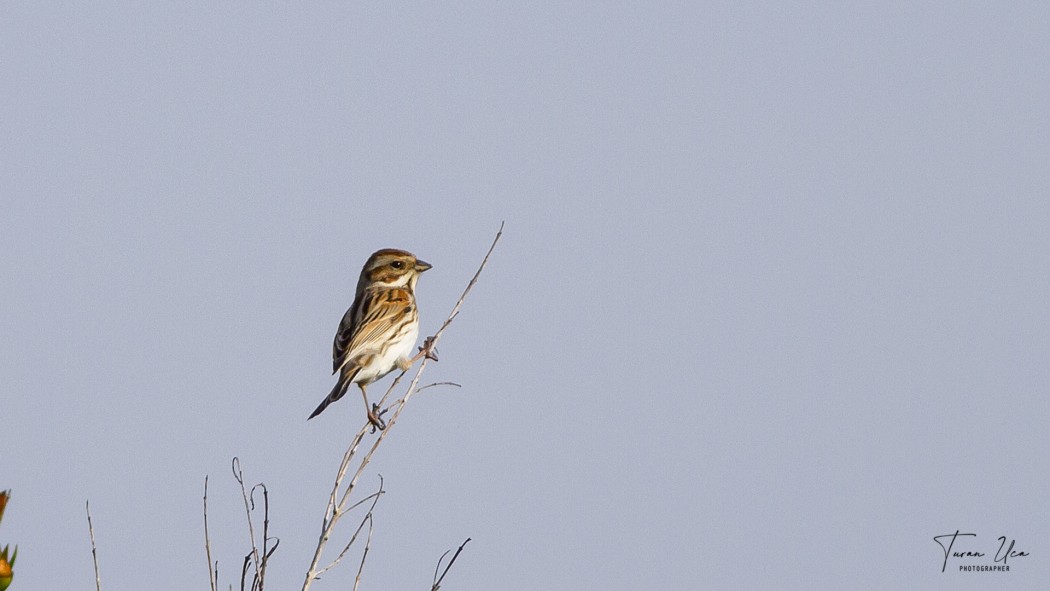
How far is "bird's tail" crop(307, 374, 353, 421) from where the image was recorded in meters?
9.07

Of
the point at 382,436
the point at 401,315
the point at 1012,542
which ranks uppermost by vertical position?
the point at 401,315

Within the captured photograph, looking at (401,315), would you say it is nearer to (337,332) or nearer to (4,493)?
(337,332)

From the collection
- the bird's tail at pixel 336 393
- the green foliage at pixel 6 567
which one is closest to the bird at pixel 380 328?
the bird's tail at pixel 336 393

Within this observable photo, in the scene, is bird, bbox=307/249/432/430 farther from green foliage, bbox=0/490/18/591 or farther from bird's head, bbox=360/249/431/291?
green foliage, bbox=0/490/18/591

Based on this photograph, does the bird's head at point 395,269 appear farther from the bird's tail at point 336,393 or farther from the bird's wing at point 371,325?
the bird's tail at point 336,393

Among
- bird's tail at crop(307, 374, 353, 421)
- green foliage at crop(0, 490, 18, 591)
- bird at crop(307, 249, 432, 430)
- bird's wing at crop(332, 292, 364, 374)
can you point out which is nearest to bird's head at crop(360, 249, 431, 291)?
A: bird at crop(307, 249, 432, 430)

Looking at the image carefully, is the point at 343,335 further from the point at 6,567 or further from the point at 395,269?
the point at 6,567

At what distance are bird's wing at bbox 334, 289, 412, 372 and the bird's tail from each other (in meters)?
0.14

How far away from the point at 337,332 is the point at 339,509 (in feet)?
14.0

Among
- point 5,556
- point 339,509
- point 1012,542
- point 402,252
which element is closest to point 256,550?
point 339,509

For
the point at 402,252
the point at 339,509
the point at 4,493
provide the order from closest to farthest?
the point at 4,493, the point at 339,509, the point at 402,252

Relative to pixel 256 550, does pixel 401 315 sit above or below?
above

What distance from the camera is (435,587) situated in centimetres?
601

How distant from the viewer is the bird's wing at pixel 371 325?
9.66 meters
